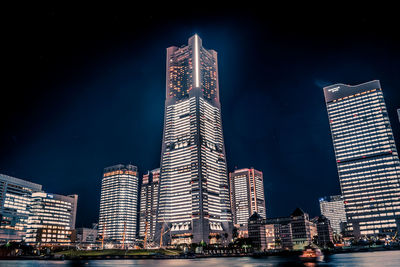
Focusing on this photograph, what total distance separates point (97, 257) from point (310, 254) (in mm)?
108655

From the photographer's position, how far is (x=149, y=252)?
178500 millimetres

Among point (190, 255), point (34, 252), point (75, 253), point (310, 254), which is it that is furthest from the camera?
point (34, 252)

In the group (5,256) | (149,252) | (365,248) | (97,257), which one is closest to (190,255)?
(149,252)

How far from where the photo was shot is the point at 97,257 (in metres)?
172

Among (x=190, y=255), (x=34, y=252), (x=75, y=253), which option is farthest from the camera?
(x=34, y=252)

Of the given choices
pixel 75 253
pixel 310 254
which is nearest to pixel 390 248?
pixel 310 254

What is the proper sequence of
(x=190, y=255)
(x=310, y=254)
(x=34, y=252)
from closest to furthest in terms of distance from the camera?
(x=310, y=254) → (x=190, y=255) → (x=34, y=252)

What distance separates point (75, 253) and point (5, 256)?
37123 mm

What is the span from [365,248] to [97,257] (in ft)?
521

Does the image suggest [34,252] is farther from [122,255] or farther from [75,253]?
[122,255]

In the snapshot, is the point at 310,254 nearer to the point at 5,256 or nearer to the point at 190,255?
the point at 190,255

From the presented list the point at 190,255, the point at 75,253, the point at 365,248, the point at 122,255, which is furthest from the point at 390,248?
the point at 75,253

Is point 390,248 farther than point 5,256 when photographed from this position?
Yes

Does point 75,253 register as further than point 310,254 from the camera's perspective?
Yes
